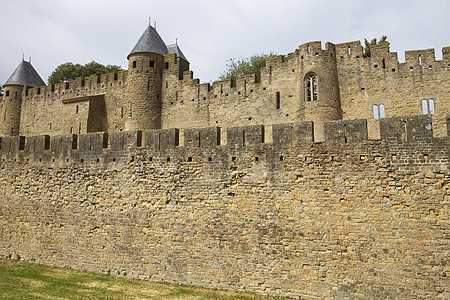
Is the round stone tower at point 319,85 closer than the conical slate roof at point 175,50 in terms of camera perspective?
Yes

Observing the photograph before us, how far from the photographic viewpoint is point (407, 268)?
7863 millimetres

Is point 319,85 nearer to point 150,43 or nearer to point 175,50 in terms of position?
point 150,43

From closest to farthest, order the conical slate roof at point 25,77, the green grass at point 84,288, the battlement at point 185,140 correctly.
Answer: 1. the battlement at point 185,140
2. the green grass at point 84,288
3. the conical slate roof at point 25,77

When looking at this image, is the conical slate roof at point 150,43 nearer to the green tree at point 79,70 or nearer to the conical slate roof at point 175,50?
the conical slate roof at point 175,50

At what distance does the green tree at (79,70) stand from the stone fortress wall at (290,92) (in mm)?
11977

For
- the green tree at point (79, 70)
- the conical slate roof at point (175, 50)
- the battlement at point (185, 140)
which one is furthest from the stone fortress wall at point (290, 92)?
the green tree at point (79, 70)

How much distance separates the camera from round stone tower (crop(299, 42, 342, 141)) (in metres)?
19.4

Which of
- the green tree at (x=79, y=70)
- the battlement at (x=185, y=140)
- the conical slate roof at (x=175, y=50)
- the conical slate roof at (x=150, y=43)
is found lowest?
the battlement at (x=185, y=140)

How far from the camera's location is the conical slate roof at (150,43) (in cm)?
2442

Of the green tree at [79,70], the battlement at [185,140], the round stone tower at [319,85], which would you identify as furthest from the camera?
the green tree at [79,70]

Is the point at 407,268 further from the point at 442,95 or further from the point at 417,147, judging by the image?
the point at 442,95

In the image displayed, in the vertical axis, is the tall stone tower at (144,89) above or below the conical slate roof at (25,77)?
below

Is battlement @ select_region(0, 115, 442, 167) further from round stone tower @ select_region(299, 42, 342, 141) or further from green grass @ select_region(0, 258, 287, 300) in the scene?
round stone tower @ select_region(299, 42, 342, 141)

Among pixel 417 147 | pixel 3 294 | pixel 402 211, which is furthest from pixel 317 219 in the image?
pixel 3 294
